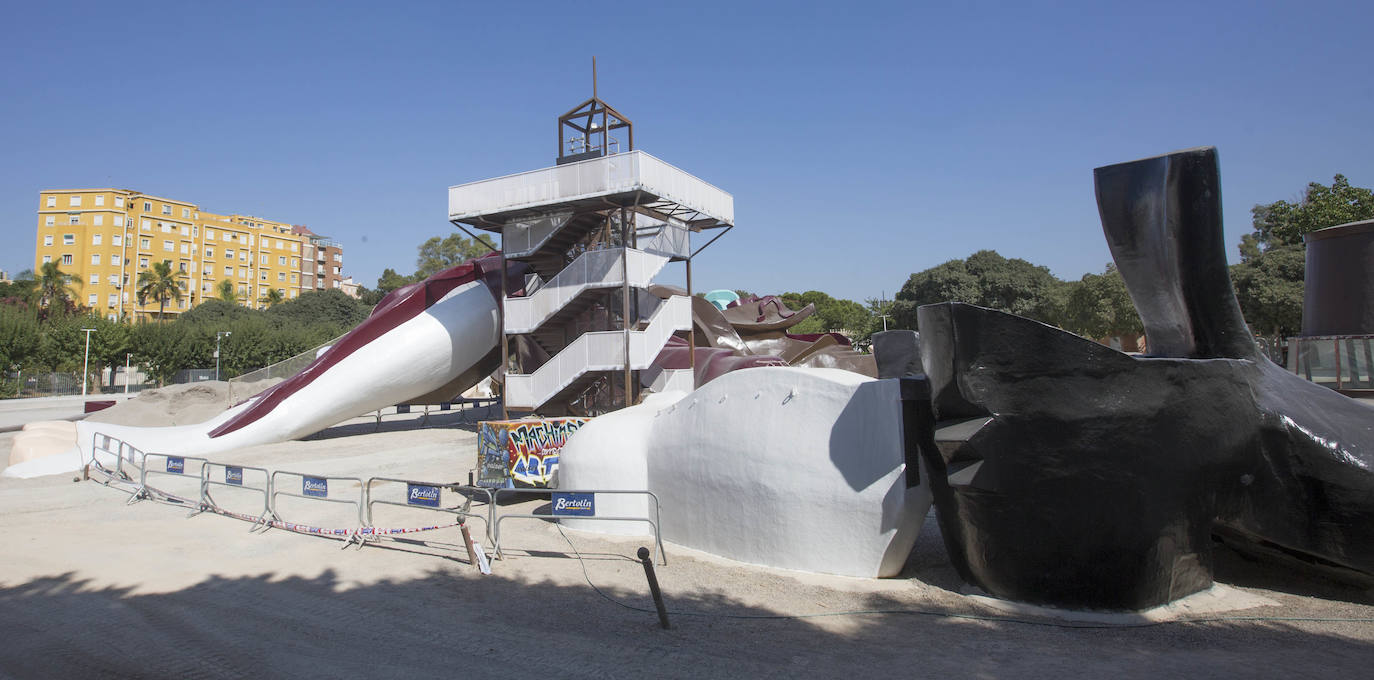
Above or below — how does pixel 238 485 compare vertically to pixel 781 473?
below

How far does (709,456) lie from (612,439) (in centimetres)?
207

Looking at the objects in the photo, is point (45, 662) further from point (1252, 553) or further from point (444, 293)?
point (444, 293)

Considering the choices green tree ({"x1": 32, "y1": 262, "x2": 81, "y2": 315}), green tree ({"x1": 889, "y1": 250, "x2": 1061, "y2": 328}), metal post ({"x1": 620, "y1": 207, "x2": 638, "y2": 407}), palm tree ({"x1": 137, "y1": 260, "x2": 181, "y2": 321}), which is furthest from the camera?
palm tree ({"x1": 137, "y1": 260, "x2": 181, "y2": 321})

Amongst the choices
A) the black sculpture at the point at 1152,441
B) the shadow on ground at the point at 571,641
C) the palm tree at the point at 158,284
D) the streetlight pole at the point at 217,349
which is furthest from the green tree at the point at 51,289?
the black sculpture at the point at 1152,441

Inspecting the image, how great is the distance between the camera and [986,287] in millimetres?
61031

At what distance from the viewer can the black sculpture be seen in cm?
700

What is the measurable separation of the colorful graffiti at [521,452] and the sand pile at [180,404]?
698 inches

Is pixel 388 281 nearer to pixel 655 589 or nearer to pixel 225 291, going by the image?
pixel 225 291

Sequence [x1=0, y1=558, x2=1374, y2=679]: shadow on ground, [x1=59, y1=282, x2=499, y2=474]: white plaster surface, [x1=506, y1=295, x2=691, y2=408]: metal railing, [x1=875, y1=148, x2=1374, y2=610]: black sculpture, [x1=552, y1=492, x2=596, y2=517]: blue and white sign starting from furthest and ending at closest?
[x1=59, y1=282, x2=499, y2=474]: white plaster surface, [x1=506, y1=295, x2=691, y2=408]: metal railing, [x1=552, y1=492, x2=596, y2=517]: blue and white sign, [x1=875, y1=148, x2=1374, y2=610]: black sculpture, [x1=0, y1=558, x2=1374, y2=679]: shadow on ground

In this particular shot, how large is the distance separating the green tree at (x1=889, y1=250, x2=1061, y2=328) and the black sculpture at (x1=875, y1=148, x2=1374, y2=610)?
5211 centimetres

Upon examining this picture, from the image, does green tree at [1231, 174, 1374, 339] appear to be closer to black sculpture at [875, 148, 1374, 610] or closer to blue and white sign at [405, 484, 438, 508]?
black sculpture at [875, 148, 1374, 610]

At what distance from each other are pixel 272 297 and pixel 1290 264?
322 feet

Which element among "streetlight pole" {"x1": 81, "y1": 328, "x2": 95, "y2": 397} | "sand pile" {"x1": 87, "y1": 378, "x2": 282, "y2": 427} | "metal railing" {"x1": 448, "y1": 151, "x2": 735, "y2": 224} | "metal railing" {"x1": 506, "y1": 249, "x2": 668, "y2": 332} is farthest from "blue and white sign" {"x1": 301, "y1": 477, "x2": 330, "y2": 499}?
"streetlight pole" {"x1": 81, "y1": 328, "x2": 95, "y2": 397}

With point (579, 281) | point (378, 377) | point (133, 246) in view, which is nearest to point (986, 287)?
point (579, 281)
